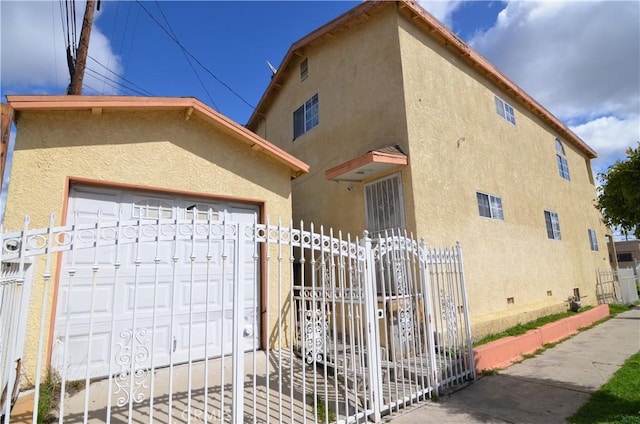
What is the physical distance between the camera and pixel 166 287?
211 inches

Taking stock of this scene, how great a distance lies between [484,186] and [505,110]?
3.96 meters

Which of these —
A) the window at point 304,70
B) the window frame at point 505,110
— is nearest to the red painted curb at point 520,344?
the window frame at point 505,110

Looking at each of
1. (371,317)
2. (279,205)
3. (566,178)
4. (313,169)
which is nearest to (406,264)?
(371,317)

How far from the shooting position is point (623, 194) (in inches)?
192

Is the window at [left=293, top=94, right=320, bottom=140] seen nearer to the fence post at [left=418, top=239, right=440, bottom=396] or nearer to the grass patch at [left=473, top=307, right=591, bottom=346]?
the fence post at [left=418, top=239, right=440, bottom=396]

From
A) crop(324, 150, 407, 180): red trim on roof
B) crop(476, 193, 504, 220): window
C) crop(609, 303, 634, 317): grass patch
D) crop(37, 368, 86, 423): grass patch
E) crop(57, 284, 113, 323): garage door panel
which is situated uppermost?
crop(324, 150, 407, 180): red trim on roof

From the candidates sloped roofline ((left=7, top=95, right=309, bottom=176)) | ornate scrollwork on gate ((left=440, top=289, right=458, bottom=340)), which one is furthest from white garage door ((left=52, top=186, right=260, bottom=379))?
ornate scrollwork on gate ((left=440, top=289, right=458, bottom=340))

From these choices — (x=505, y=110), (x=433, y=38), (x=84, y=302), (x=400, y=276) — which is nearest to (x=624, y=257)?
(x=505, y=110)

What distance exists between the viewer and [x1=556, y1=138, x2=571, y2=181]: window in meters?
15.2

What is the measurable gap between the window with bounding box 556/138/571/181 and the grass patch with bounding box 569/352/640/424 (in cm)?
1138

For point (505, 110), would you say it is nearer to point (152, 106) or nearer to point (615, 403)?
point (615, 403)

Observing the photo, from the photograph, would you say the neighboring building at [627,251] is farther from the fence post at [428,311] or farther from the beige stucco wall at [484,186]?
the fence post at [428,311]

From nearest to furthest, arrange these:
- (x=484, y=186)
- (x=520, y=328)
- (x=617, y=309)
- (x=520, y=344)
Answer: (x=520, y=344)
(x=520, y=328)
(x=484, y=186)
(x=617, y=309)

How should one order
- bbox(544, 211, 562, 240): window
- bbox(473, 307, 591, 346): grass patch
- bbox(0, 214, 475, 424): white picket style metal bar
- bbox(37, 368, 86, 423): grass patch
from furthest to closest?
1. bbox(544, 211, 562, 240): window
2. bbox(473, 307, 591, 346): grass patch
3. bbox(37, 368, 86, 423): grass patch
4. bbox(0, 214, 475, 424): white picket style metal bar
